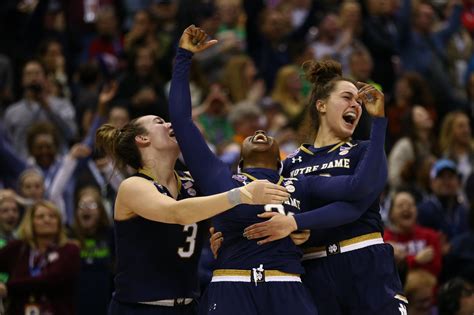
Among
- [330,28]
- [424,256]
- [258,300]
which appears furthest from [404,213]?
[330,28]

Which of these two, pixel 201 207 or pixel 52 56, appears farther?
pixel 52 56

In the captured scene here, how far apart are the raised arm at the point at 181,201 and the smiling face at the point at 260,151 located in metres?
0.45

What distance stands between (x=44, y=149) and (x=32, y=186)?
0.99 meters

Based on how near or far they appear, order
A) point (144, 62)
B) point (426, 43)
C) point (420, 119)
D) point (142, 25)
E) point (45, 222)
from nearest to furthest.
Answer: point (45, 222)
point (420, 119)
point (144, 62)
point (142, 25)
point (426, 43)

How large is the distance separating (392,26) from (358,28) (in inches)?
32.6

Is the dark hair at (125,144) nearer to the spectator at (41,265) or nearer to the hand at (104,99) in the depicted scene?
the spectator at (41,265)

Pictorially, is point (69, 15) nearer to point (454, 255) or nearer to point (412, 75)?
point (412, 75)

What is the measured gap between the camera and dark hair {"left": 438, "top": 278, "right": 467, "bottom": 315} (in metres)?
9.34

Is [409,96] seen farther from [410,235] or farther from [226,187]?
[226,187]

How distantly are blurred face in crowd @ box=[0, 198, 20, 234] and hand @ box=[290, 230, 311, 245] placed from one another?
14.5 ft

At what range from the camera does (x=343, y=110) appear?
7195 millimetres

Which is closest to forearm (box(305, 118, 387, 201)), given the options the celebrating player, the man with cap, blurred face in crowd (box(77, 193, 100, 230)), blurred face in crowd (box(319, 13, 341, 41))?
the celebrating player

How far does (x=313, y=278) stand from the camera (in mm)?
6988

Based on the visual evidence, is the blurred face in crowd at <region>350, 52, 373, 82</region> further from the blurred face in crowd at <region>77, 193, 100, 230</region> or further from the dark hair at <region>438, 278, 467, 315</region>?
the dark hair at <region>438, 278, 467, 315</region>
